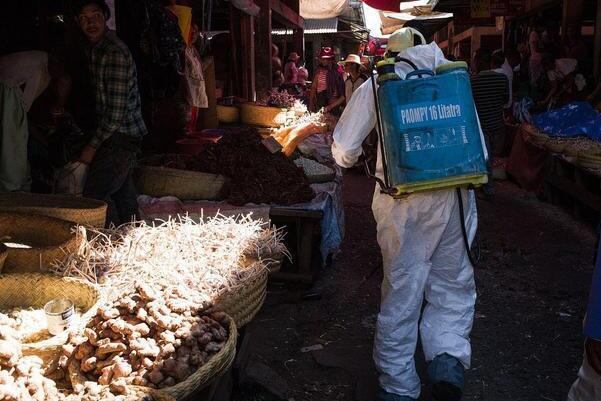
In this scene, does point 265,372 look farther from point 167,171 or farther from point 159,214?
point 167,171

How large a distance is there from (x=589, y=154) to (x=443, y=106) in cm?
511

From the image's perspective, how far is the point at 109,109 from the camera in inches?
175

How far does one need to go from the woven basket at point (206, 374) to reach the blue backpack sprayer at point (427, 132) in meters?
1.43

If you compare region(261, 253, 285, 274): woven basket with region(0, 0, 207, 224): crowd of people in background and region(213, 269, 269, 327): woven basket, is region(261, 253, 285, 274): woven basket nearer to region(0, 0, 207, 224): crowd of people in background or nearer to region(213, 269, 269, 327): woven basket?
region(213, 269, 269, 327): woven basket

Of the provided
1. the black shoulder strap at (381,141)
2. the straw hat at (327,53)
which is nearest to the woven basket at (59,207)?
the black shoulder strap at (381,141)

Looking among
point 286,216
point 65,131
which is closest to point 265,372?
point 286,216

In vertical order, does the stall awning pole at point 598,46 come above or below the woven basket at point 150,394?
above

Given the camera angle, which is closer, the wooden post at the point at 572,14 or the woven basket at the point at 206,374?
the woven basket at the point at 206,374

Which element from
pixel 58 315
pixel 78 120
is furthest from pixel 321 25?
pixel 58 315

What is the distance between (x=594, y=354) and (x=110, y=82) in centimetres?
369

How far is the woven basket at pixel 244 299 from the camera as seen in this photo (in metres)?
2.96

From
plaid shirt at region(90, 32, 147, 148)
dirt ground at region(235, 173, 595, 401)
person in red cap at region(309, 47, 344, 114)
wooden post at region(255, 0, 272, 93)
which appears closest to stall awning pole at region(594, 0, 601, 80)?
dirt ground at region(235, 173, 595, 401)

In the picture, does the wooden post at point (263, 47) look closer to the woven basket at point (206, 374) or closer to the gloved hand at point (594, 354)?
the woven basket at point (206, 374)

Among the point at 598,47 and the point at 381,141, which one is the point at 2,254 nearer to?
the point at 381,141
